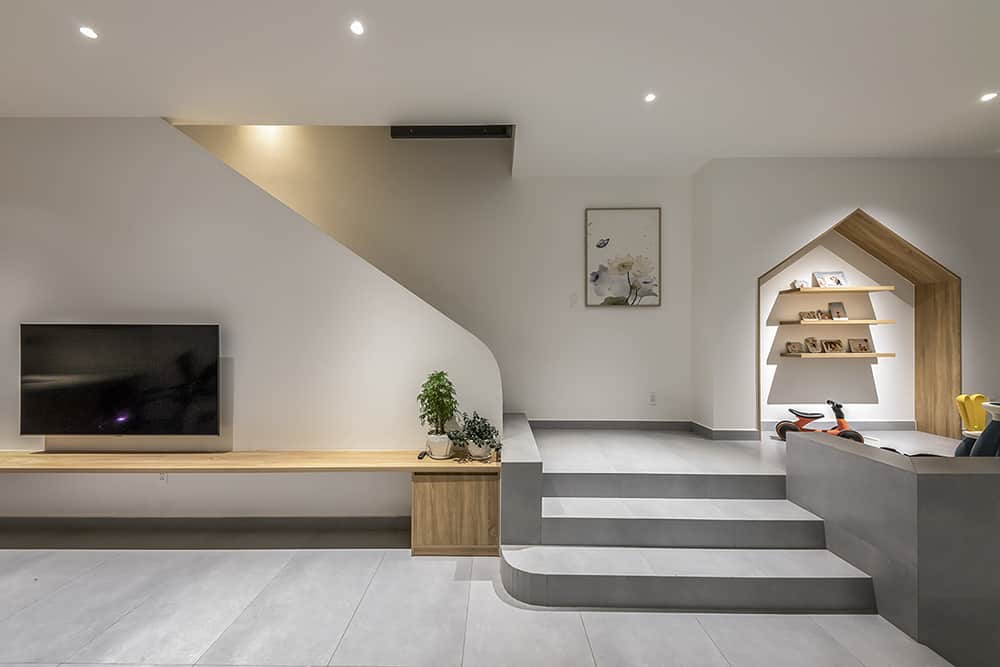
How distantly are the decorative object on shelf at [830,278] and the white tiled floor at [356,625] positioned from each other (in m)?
3.23

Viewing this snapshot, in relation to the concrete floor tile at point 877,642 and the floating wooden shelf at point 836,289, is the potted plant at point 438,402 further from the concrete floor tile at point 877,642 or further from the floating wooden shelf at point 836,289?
the floating wooden shelf at point 836,289

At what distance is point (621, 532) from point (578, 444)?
134 centimetres

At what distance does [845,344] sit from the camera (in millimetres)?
5004

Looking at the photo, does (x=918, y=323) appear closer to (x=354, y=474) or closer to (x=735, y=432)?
(x=735, y=432)

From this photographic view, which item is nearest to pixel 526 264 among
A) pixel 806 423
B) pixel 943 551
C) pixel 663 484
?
pixel 663 484

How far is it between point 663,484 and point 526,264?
2466 mm

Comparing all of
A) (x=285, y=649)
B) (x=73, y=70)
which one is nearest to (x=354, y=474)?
(x=285, y=649)

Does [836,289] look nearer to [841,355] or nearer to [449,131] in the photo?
[841,355]

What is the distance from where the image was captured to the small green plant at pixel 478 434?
3631 mm

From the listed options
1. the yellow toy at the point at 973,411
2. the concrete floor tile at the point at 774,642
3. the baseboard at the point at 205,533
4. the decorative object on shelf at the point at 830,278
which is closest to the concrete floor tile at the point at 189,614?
the baseboard at the point at 205,533

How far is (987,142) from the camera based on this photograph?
14.1 ft

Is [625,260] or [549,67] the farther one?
[625,260]

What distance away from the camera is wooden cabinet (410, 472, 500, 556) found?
348cm

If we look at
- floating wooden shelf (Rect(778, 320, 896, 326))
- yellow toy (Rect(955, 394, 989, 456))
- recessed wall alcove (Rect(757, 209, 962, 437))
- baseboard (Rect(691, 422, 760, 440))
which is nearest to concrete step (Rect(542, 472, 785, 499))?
baseboard (Rect(691, 422, 760, 440))
